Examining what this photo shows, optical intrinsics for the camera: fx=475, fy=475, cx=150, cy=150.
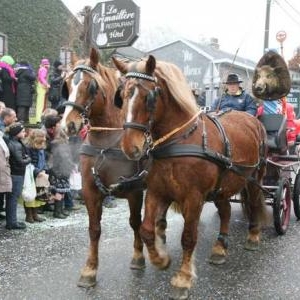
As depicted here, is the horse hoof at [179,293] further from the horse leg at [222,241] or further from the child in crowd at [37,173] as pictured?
the child in crowd at [37,173]

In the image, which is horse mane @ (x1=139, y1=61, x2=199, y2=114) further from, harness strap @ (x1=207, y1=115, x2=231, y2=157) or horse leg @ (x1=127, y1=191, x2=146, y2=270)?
horse leg @ (x1=127, y1=191, x2=146, y2=270)

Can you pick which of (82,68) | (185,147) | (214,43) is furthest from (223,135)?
(214,43)

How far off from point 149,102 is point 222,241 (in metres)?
2.24

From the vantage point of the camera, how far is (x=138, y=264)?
460cm

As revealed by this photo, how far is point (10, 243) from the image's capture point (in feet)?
18.1

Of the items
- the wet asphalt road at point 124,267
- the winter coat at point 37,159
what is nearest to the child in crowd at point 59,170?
the winter coat at point 37,159

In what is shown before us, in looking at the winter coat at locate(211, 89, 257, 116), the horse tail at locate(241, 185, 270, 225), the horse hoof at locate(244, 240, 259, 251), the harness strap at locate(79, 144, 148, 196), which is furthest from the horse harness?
the winter coat at locate(211, 89, 257, 116)

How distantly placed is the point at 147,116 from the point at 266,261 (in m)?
2.43

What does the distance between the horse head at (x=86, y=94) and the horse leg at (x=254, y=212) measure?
2293mm

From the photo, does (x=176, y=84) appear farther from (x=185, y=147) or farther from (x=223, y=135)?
(x=223, y=135)

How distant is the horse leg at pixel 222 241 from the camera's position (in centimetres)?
493

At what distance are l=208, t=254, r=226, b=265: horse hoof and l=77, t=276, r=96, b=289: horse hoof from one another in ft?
4.41

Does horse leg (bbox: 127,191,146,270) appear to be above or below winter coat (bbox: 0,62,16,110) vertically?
below

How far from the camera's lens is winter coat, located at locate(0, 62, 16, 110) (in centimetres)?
948
